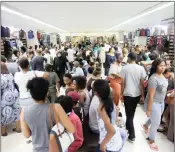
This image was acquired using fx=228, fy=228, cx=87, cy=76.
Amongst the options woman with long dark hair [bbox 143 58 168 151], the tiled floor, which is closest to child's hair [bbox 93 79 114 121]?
woman with long dark hair [bbox 143 58 168 151]

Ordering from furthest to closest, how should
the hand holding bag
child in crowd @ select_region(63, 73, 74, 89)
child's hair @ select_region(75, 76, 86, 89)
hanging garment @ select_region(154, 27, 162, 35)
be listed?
hanging garment @ select_region(154, 27, 162, 35) < child in crowd @ select_region(63, 73, 74, 89) < child's hair @ select_region(75, 76, 86, 89) < the hand holding bag

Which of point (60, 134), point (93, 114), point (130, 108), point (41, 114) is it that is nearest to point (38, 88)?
point (41, 114)

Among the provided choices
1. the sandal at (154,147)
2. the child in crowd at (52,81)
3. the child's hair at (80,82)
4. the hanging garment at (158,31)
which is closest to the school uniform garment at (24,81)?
the child's hair at (80,82)

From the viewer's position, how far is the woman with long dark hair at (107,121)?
7.19 feet

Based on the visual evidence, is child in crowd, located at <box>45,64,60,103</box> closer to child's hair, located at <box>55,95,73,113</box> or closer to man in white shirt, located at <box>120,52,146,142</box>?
man in white shirt, located at <box>120,52,146,142</box>

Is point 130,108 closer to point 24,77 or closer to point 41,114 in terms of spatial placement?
point 24,77

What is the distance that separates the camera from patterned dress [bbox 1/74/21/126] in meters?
3.85

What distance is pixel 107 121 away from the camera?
2170 mm

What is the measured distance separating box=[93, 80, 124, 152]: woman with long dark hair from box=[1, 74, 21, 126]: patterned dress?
211 centimetres

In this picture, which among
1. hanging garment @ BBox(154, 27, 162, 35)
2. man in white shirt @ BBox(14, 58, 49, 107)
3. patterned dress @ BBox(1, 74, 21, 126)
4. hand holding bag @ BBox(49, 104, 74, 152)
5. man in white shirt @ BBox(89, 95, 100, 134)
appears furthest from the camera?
hanging garment @ BBox(154, 27, 162, 35)

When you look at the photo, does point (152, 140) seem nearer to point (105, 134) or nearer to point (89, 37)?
point (105, 134)

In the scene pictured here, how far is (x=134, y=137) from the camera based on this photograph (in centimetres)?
378

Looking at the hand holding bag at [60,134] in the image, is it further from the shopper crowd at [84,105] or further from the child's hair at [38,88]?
the child's hair at [38,88]

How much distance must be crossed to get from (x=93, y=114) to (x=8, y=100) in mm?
1947
